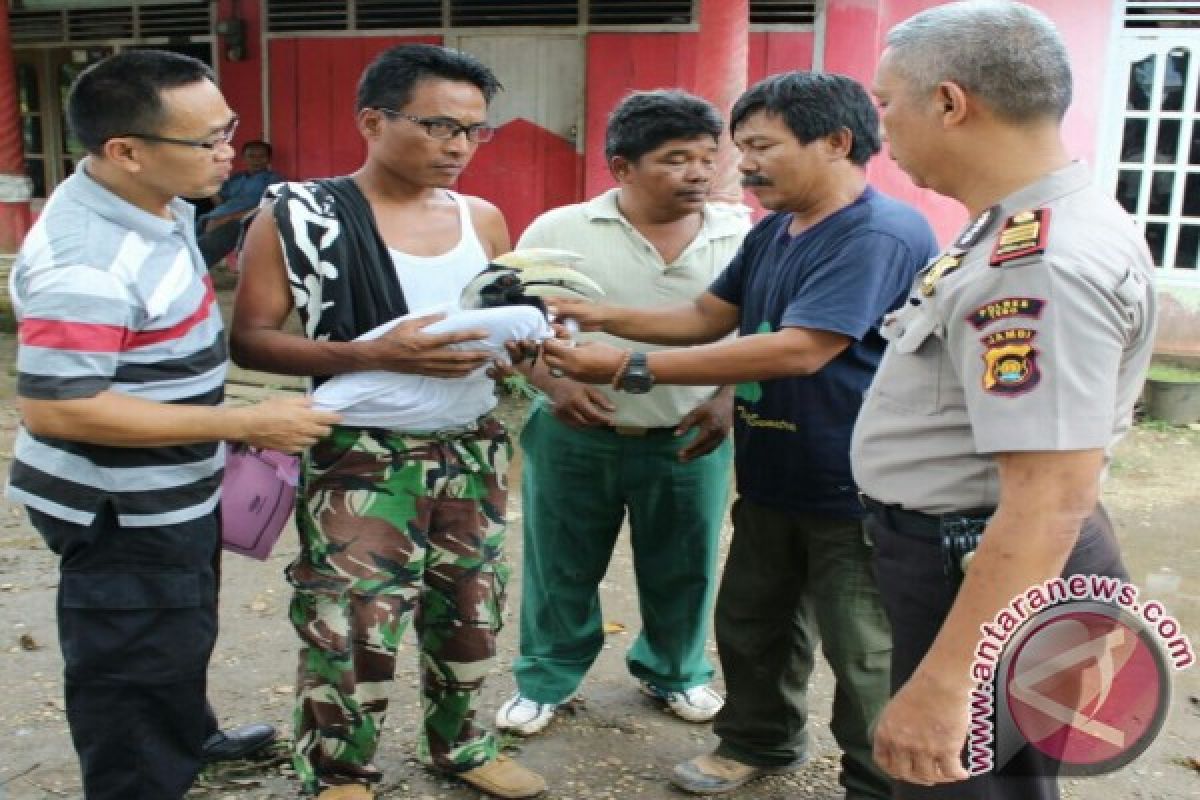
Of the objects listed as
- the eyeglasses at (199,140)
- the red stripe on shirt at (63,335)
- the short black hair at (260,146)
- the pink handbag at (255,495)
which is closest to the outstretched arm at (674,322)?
the pink handbag at (255,495)

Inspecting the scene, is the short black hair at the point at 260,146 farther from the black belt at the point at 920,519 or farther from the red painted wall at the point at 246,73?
the black belt at the point at 920,519

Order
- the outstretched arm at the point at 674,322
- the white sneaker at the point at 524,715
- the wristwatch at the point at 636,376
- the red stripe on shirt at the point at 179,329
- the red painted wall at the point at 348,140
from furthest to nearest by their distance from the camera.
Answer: the red painted wall at the point at 348,140 → the white sneaker at the point at 524,715 → the outstretched arm at the point at 674,322 → the wristwatch at the point at 636,376 → the red stripe on shirt at the point at 179,329

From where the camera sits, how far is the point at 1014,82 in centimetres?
172

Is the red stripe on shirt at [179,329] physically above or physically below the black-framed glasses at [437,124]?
below

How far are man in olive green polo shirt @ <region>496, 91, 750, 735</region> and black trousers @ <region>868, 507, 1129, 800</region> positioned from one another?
1.13 meters

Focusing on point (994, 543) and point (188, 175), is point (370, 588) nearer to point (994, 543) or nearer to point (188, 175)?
point (188, 175)

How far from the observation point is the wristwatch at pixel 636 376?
2.73 meters

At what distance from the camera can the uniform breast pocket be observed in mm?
1818

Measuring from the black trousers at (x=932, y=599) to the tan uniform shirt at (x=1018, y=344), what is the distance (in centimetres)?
10

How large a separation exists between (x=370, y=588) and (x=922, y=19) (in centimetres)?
169

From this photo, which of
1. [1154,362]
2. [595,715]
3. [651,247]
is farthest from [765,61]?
[595,715]

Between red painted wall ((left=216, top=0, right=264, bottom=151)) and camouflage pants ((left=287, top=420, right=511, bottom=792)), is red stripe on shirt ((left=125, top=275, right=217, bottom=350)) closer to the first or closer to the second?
camouflage pants ((left=287, top=420, right=511, bottom=792))

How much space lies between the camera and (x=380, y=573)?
2.63m

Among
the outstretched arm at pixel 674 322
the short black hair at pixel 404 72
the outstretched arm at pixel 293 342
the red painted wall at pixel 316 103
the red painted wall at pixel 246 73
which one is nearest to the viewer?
the outstretched arm at pixel 293 342
